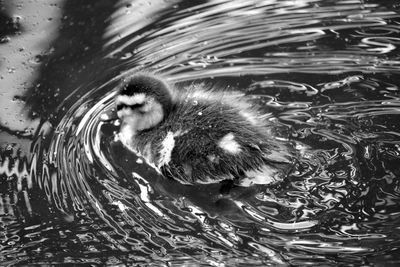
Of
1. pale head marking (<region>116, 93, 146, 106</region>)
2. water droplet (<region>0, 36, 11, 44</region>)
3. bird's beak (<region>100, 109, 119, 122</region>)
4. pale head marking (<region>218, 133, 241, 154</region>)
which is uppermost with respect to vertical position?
water droplet (<region>0, 36, 11, 44</region>)

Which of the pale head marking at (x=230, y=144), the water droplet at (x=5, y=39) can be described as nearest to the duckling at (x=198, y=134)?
the pale head marking at (x=230, y=144)

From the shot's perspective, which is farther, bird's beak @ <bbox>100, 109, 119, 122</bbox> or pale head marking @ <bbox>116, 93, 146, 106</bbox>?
bird's beak @ <bbox>100, 109, 119, 122</bbox>

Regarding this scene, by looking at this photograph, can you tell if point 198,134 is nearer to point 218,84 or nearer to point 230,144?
point 230,144

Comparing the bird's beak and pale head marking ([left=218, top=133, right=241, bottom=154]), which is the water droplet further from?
pale head marking ([left=218, top=133, right=241, bottom=154])

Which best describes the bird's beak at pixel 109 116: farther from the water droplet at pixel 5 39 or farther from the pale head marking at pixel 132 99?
the water droplet at pixel 5 39

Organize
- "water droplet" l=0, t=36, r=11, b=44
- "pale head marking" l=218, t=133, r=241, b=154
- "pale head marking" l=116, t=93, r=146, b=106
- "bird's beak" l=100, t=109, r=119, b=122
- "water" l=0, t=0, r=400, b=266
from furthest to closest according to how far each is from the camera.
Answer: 1. "water droplet" l=0, t=36, r=11, b=44
2. "bird's beak" l=100, t=109, r=119, b=122
3. "pale head marking" l=116, t=93, r=146, b=106
4. "pale head marking" l=218, t=133, r=241, b=154
5. "water" l=0, t=0, r=400, b=266

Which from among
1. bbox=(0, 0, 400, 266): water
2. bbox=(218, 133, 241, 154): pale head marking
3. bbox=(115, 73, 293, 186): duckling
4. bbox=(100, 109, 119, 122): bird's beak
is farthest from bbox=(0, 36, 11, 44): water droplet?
bbox=(218, 133, 241, 154): pale head marking

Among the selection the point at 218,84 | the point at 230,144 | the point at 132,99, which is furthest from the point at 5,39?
the point at 230,144
